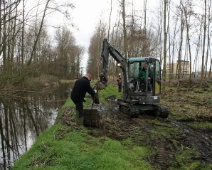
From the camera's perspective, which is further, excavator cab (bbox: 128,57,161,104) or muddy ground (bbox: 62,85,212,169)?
excavator cab (bbox: 128,57,161,104)

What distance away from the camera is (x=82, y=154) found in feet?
21.1

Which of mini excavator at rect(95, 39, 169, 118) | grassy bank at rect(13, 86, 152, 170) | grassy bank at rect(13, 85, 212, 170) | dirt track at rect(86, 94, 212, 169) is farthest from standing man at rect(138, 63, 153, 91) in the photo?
grassy bank at rect(13, 86, 152, 170)

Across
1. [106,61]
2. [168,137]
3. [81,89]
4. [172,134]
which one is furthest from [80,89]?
[172,134]

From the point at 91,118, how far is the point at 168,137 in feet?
9.31

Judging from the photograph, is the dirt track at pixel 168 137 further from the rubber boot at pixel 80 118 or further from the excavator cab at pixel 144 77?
the excavator cab at pixel 144 77

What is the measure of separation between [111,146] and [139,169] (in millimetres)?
1435

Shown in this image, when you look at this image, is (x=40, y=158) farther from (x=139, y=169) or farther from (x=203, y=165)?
(x=203, y=165)

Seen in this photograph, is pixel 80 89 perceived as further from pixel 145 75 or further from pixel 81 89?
pixel 145 75

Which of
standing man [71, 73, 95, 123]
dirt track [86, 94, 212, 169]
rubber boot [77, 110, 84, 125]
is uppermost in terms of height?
standing man [71, 73, 95, 123]

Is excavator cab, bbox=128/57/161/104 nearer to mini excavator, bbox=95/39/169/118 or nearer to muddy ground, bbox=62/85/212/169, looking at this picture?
mini excavator, bbox=95/39/169/118

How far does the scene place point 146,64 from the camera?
11883 mm

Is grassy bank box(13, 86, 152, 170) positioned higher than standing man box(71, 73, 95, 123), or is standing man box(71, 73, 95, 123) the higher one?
standing man box(71, 73, 95, 123)

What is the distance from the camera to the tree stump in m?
9.34

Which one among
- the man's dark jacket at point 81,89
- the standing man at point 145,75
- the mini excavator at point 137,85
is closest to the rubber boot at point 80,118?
the man's dark jacket at point 81,89
